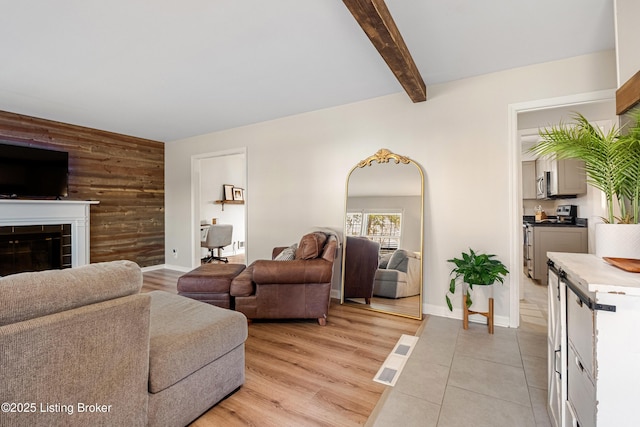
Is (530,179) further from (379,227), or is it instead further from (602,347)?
(602,347)

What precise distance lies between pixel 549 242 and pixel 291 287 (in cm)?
395

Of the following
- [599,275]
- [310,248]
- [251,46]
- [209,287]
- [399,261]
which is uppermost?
[251,46]

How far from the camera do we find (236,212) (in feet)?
24.8

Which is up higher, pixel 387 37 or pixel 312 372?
pixel 387 37

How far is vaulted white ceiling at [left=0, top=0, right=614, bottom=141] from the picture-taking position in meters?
1.87

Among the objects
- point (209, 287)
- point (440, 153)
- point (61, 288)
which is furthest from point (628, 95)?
point (209, 287)

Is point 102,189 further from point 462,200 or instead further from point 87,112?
point 462,200

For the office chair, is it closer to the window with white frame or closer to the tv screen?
the tv screen

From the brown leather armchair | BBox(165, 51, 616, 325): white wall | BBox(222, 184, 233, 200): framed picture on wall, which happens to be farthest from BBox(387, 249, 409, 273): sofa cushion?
BBox(222, 184, 233, 200): framed picture on wall

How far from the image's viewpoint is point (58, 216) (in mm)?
4031

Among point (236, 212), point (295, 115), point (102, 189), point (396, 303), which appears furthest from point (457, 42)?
point (236, 212)

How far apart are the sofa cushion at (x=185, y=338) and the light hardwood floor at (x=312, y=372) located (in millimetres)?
337

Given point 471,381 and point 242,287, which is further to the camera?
point 242,287

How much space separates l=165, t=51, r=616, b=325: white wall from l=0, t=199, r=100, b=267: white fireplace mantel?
9.36ft
